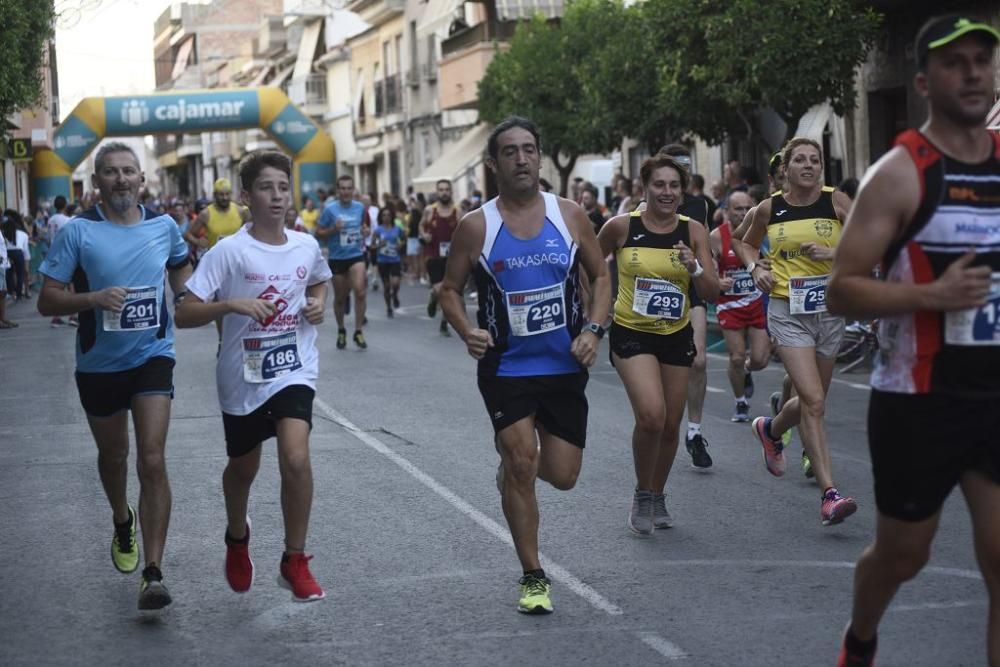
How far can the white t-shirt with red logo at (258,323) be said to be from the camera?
6.70 metres

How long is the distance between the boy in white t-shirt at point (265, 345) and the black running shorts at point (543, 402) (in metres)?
0.72

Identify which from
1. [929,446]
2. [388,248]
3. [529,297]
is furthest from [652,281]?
[388,248]

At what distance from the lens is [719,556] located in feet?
25.5

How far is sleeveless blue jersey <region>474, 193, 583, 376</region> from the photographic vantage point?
680 cm

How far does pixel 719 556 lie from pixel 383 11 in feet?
181

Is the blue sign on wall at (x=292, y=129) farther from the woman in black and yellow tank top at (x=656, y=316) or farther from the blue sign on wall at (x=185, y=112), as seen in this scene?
the woman in black and yellow tank top at (x=656, y=316)

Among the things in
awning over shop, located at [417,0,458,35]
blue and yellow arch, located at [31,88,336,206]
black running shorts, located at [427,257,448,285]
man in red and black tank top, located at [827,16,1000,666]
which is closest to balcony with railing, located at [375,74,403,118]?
blue and yellow arch, located at [31,88,336,206]

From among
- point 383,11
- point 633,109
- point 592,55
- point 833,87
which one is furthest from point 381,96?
point 833,87

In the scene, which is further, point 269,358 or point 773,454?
point 773,454

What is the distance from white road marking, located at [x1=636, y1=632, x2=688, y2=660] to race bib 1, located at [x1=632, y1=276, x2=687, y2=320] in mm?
2524

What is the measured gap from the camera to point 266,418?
6.74 m

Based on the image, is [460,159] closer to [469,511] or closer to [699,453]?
[699,453]

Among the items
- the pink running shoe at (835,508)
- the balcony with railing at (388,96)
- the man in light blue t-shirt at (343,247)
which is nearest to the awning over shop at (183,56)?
the balcony with railing at (388,96)

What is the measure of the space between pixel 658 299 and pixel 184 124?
145 feet
